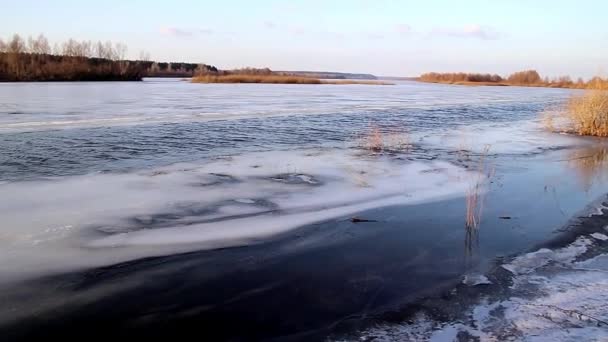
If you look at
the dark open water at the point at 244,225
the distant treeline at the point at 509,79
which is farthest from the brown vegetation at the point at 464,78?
the dark open water at the point at 244,225

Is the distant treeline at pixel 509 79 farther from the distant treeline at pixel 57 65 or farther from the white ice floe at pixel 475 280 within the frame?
the white ice floe at pixel 475 280

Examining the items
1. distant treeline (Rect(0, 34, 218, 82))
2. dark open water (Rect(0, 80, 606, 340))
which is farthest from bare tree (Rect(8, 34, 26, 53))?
dark open water (Rect(0, 80, 606, 340))

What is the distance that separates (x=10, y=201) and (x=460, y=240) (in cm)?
576

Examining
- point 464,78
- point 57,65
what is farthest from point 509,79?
point 57,65

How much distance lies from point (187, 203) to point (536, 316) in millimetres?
4528

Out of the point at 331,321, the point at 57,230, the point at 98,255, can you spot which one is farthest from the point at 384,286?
the point at 57,230

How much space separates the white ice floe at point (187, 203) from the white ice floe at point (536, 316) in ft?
7.91

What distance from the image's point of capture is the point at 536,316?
3707mm

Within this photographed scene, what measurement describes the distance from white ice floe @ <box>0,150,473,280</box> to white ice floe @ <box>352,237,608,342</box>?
2.41 meters

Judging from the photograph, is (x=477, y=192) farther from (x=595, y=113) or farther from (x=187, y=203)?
(x=595, y=113)

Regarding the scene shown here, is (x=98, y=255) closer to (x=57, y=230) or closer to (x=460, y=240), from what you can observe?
(x=57, y=230)

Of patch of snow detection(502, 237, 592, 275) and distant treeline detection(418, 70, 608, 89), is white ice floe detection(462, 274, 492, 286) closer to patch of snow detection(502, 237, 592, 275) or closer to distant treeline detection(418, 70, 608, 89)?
patch of snow detection(502, 237, 592, 275)

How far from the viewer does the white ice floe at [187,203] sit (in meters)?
4.98

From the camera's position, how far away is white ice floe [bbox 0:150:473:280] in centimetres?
498
